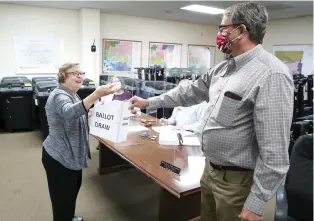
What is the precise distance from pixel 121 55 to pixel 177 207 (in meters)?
5.19

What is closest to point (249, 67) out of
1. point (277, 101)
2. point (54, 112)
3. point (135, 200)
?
point (277, 101)

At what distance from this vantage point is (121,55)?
6.72 metres

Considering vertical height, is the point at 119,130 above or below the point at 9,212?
above

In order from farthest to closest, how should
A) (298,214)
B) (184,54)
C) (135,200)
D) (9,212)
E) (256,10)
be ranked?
(184,54)
(135,200)
(9,212)
(298,214)
(256,10)

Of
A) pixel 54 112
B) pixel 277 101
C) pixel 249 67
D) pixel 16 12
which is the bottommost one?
pixel 54 112

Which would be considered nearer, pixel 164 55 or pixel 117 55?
pixel 117 55

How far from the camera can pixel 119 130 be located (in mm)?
1805

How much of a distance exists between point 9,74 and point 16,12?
1278 mm

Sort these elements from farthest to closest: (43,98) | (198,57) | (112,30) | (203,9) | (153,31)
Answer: (198,57) → (153,31) → (112,30) → (203,9) → (43,98)

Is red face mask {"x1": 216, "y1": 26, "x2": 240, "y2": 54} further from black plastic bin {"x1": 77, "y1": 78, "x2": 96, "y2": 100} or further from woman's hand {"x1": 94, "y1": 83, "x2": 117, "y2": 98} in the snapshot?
black plastic bin {"x1": 77, "y1": 78, "x2": 96, "y2": 100}

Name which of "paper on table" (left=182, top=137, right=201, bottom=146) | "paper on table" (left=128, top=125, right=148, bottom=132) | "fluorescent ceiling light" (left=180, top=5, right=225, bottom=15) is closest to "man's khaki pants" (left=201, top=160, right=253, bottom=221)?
"paper on table" (left=182, top=137, right=201, bottom=146)

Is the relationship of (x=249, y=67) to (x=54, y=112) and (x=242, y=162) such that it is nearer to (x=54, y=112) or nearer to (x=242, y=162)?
(x=242, y=162)

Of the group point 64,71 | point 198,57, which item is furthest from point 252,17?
point 198,57

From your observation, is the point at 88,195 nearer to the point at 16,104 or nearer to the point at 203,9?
the point at 16,104
